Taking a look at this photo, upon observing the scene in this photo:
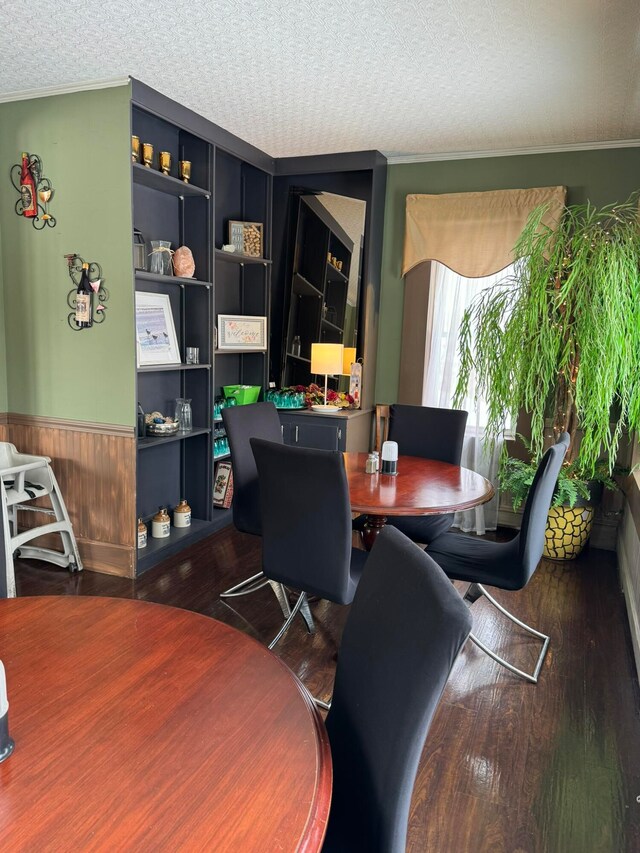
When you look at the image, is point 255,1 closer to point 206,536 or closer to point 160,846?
point 160,846

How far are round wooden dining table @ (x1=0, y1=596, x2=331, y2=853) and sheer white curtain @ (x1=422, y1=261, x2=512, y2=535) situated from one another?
3.15 metres

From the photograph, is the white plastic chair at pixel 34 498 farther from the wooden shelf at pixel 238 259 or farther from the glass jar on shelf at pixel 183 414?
the wooden shelf at pixel 238 259

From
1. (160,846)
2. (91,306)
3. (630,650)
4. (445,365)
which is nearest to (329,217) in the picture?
(445,365)

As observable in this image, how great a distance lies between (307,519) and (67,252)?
2.09 m

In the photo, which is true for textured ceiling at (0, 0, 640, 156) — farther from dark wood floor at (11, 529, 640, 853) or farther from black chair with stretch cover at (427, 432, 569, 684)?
dark wood floor at (11, 529, 640, 853)

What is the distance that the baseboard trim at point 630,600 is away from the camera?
2633 millimetres

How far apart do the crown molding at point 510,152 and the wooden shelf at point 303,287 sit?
101 centimetres

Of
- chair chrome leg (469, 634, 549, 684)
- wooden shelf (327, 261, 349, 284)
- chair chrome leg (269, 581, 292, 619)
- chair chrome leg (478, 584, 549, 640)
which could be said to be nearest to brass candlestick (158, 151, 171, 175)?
wooden shelf (327, 261, 349, 284)

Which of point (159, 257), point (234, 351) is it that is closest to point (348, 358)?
point (234, 351)

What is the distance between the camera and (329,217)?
4480 mm

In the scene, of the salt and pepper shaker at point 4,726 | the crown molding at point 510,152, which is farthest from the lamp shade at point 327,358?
the salt and pepper shaker at point 4,726

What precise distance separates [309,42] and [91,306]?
5.48 ft

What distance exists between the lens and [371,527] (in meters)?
2.96

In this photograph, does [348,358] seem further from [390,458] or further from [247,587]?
[247,587]
